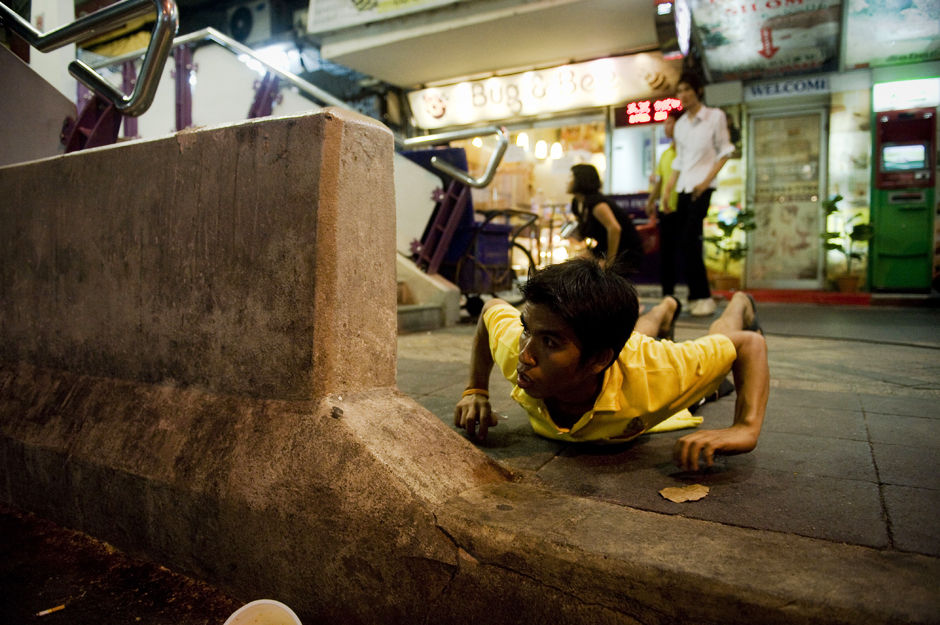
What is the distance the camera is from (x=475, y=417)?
87.7 inches

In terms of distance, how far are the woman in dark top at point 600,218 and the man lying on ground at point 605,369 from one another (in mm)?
3562

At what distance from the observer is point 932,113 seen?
27.2 ft

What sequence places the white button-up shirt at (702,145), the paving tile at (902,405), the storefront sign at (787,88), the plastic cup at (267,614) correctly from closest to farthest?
the plastic cup at (267,614)
the paving tile at (902,405)
the white button-up shirt at (702,145)
the storefront sign at (787,88)

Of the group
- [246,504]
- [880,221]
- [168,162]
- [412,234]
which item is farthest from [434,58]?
[246,504]

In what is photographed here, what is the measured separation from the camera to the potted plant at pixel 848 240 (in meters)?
8.55

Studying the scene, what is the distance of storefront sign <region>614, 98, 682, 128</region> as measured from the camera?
9570 mm

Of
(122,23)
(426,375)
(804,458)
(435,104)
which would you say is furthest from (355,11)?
(804,458)

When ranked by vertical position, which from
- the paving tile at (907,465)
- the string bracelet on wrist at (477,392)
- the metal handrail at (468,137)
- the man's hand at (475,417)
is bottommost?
the paving tile at (907,465)

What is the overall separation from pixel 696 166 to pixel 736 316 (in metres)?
3.14

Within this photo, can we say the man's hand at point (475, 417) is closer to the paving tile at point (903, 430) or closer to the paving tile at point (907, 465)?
the paving tile at point (907, 465)

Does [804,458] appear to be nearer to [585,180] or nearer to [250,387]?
[250,387]

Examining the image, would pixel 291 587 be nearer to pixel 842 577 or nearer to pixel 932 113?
pixel 842 577

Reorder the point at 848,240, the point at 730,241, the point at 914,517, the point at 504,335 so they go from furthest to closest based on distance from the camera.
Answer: the point at 730,241 → the point at 848,240 → the point at 504,335 → the point at 914,517

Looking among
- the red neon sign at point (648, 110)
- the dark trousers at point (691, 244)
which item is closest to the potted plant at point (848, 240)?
the red neon sign at point (648, 110)
